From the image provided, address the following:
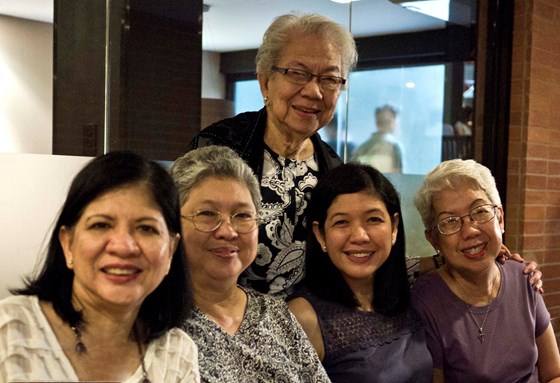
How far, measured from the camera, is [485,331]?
2738mm

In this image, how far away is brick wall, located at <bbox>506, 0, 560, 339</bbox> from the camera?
4.92 metres

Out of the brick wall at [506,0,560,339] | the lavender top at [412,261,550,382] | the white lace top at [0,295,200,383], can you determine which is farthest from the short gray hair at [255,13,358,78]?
the brick wall at [506,0,560,339]

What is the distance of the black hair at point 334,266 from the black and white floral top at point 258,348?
0.85 feet

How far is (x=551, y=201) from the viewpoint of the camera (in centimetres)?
518

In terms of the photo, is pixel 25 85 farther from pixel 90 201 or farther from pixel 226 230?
pixel 90 201

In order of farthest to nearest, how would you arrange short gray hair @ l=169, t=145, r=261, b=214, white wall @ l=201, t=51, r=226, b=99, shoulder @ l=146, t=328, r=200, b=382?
white wall @ l=201, t=51, r=226, b=99, short gray hair @ l=169, t=145, r=261, b=214, shoulder @ l=146, t=328, r=200, b=382

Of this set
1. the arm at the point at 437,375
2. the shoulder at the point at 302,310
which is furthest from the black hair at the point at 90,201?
the arm at the point at 437,375

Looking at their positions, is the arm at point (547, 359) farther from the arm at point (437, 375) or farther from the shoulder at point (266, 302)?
the shoulder at point (266, 302)

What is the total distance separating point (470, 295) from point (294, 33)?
1137 mm

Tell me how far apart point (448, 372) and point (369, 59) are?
2.48m

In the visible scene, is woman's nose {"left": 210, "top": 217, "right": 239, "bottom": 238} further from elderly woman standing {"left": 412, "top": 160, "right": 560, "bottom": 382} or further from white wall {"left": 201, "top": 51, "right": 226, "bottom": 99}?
white wall {"left": 201, "top": 51, "right": 226, "bottom": 99}

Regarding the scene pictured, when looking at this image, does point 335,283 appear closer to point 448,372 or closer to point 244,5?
point 448,372

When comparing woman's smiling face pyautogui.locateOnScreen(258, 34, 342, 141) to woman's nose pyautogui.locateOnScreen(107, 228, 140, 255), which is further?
woman's smiling face pyautogui.locateOnScreen(258, 34, 342, 141)

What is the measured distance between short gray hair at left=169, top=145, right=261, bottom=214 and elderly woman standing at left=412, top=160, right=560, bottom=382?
0.87m
